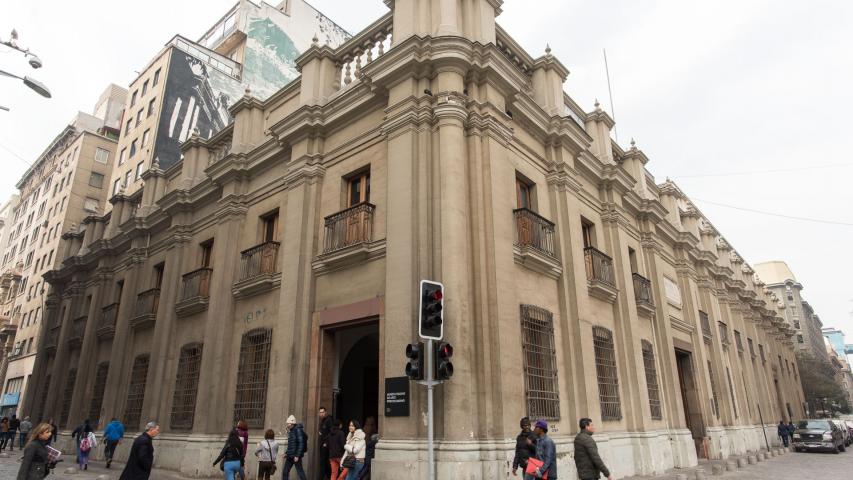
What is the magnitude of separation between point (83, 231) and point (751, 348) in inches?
1547

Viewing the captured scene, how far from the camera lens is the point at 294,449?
10.7m

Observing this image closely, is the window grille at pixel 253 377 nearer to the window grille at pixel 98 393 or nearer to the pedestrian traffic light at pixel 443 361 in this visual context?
the pedestrian traffic light at pixel 443 361

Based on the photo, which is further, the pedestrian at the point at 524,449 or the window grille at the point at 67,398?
the window grille at the point at 67,398

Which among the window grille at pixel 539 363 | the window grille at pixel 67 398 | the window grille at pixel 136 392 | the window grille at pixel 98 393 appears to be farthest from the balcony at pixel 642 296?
the window grille at pixel 67 398

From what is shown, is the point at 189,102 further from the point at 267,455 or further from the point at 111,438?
the point at 267,455

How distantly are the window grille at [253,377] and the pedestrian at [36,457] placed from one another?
6.57m

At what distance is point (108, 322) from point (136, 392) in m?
4.71

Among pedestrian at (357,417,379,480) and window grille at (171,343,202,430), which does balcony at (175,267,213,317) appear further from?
pedestrian at (357,417,379,480)

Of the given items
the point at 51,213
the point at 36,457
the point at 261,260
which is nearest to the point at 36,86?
the point at 261,260

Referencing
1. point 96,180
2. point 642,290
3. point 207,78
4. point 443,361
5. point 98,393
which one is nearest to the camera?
point 443,361

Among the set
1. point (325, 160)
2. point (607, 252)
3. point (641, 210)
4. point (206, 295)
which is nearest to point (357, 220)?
point (325, 160)

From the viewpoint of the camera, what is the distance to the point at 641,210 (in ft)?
65.1

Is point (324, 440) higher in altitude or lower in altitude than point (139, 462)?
higher

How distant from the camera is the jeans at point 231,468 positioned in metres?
10.1
